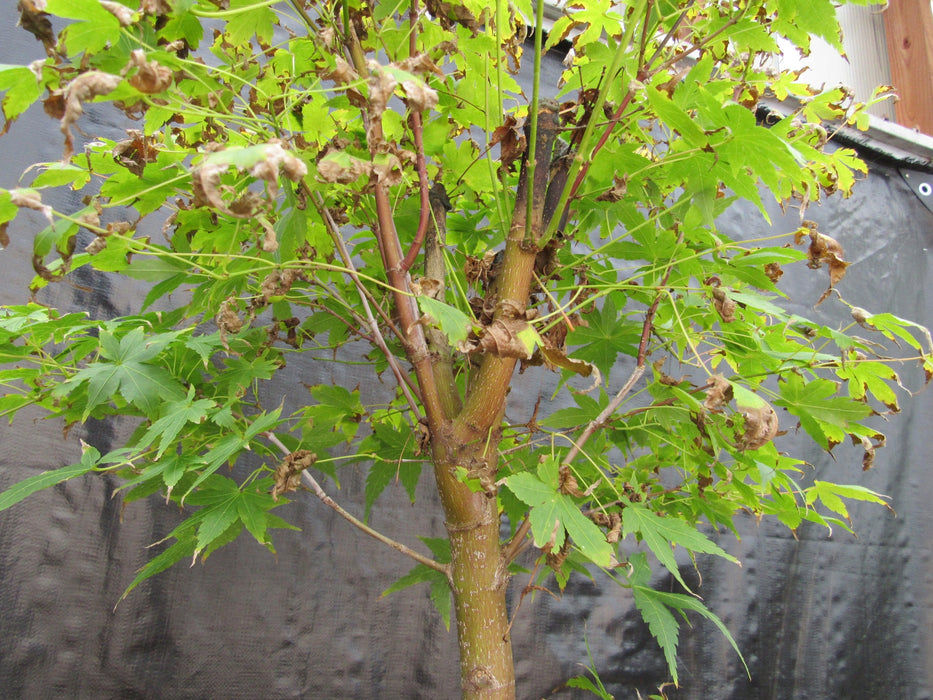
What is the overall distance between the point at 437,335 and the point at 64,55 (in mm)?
419

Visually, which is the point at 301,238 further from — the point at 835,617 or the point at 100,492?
the point at 835,617

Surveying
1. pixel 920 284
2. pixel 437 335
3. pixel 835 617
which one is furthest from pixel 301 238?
pixel 920 284

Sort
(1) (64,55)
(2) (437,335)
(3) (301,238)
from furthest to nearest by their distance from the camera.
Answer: (2) (437,335)
(3) (301,238)
(1) (64,55)

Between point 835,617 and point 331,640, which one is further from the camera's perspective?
point 835,617

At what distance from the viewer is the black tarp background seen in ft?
3.38

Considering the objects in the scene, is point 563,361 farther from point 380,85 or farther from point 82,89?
point 82,89

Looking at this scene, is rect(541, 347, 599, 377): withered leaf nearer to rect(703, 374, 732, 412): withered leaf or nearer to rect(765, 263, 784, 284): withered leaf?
rect(703, 374, 732, 412): withered leaf

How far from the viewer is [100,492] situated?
1.07 meters

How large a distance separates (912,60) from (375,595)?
86.5 inches

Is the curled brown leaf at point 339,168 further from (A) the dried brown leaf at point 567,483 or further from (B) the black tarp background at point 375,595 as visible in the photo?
(B) the black tarp background at point 375,595

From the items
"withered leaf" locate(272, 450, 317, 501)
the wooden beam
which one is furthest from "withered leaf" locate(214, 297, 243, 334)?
the wooden beam

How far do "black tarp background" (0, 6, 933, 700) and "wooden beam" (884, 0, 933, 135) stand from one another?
0.35 meters

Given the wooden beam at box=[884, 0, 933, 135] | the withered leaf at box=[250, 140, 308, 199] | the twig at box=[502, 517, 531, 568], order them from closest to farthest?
the withered leaf at box=[250, 140, 308, 199]
the twig at box=[502, 517, 531, 568]
the wooden beam at box=[884, 0, 933, 135]

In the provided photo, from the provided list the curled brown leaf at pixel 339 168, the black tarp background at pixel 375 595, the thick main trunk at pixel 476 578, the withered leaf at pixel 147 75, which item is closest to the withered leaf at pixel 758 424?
the thick main trunk at pixel 476 578
